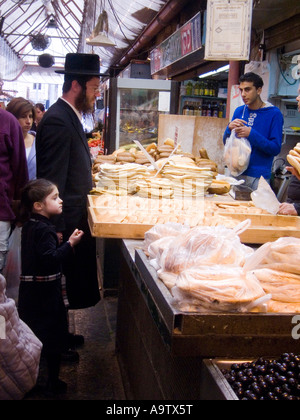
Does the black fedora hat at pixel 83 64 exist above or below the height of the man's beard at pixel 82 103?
above

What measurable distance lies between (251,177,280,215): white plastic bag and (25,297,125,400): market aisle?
5.18ft

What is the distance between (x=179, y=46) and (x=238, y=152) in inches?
205

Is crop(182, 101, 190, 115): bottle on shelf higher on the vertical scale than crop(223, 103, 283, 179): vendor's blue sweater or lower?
higher

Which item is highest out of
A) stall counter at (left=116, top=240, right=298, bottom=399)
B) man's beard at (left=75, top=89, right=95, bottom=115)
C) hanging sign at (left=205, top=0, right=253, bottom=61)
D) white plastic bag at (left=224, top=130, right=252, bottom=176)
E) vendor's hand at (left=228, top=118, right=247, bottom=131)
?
hanging sign at (left=205, top=0, right=253, bottom=61)

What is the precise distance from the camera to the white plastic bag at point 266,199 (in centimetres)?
343

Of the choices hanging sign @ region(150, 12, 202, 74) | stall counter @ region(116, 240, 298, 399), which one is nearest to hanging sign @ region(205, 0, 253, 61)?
hanging sign @ region(150, 12, 202, 74)

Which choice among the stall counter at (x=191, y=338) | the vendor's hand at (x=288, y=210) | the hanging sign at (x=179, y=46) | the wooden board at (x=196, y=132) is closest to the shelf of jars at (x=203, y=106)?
the hanging sign at (x=179, y=46)

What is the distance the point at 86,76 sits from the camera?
3.64m

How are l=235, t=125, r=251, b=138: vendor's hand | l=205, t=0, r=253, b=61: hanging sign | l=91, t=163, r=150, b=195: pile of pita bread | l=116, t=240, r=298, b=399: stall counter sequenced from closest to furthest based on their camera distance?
l=116, t=240, r=298, b=399: stall counter
l=91, t=163, r=150, b=195: pile of pita bread
l=235, t=125, r=251, b=138: vendor's hand
l=205, t=0, r=253, b=61: hanging sign

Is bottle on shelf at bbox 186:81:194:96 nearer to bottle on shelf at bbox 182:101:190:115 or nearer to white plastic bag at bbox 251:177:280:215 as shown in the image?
bottle on shelf at bbox 182:101:190:115

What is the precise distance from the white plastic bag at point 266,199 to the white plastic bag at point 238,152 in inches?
52.5

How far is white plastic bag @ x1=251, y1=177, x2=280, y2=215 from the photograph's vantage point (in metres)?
3.43

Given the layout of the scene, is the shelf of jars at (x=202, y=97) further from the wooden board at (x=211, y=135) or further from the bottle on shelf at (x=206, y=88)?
the wooden board at (x=211, y=135)

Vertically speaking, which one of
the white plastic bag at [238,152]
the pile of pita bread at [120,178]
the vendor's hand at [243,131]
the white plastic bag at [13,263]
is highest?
the vendor's hand at [243,131]
